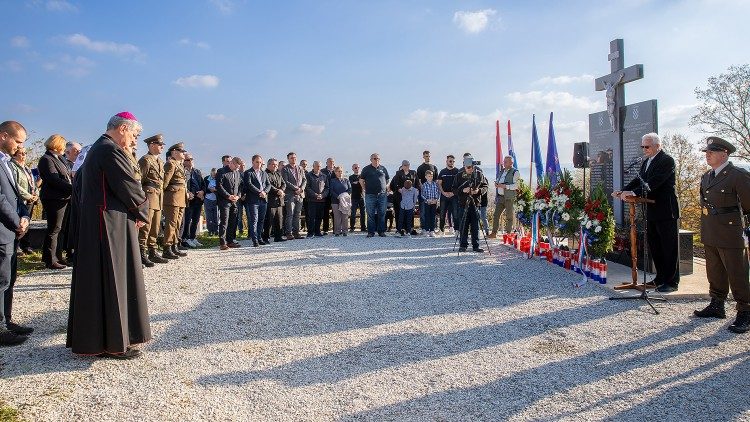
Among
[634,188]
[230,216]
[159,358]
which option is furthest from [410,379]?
[230,216]

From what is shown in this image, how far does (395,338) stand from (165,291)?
12.1ft

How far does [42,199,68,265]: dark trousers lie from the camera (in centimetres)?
810

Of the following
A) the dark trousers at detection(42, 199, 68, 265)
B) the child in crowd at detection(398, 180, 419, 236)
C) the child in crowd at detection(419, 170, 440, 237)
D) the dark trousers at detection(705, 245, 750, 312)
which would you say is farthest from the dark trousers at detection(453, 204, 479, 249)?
the dark trousers at detection(42, 199, 68, 265)

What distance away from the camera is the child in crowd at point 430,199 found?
43.3ft

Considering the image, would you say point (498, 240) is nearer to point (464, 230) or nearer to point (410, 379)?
point (464, 230)

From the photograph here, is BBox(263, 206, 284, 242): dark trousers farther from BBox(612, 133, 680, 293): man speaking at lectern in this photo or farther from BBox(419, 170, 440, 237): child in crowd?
BBox(612, 133, 680, 293): man speaking at lectern

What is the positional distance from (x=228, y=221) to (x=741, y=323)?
9503 mm

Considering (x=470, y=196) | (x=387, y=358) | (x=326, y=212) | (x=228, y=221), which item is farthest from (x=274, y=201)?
(x=387, y=358)

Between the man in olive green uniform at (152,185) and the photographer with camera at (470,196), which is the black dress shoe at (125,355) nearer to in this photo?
the man in olive green uniform at (152,185)

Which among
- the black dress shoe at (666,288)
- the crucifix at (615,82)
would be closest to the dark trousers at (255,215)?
the crucifix at (615,82)

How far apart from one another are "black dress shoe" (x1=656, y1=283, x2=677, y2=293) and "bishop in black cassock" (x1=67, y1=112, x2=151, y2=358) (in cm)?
626

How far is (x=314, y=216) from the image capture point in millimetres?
13211

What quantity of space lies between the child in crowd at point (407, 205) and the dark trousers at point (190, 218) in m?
5.16

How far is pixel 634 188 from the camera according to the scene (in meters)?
7.04
